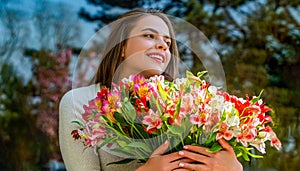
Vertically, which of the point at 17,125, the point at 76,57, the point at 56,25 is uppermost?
the point at 56,25

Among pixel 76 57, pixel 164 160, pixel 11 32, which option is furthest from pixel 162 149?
pixel 11 32

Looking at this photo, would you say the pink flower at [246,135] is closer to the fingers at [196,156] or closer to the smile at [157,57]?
the fingers at [196,156]

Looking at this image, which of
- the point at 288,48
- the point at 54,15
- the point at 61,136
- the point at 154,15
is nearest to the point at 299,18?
the point at 288,48

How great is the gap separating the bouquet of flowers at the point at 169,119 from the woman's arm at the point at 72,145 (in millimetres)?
88

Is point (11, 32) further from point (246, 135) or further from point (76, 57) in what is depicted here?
point (246, 135)

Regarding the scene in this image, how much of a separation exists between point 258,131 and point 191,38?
104 cm

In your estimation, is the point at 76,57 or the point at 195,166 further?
the point at 76,57

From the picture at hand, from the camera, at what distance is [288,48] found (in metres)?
2.60

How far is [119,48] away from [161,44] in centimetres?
10

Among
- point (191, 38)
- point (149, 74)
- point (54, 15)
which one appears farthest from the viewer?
point (54, 15)

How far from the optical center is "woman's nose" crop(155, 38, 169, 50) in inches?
34.2

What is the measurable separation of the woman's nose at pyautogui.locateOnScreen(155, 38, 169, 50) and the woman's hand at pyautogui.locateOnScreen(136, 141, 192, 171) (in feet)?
0.74

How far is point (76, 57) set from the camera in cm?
243

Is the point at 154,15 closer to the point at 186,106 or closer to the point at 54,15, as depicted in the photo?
the point at 186,106
